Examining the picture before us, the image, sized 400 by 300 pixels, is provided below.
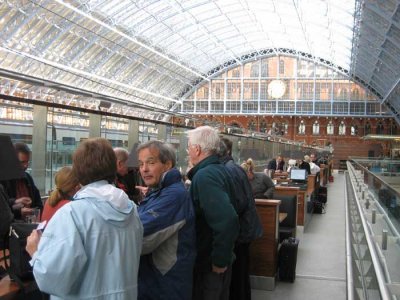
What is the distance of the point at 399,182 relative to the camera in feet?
36.0

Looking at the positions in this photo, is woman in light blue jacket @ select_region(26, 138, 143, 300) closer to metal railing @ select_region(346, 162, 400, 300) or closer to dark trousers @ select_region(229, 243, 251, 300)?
metal railing @ select_region(346, 162, 400, 300)

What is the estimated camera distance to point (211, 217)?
334cm

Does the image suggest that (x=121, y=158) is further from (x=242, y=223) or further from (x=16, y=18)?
(x=16, y=18)

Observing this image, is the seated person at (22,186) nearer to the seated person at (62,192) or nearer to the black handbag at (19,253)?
the seated person at (62,192)

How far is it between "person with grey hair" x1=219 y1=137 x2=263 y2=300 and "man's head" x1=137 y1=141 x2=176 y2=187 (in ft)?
2.28

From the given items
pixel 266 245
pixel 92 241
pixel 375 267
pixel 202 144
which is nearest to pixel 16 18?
pixel 266 245

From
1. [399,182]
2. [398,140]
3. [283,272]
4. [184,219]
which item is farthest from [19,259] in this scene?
[398,140]

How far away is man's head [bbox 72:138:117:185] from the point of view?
2.34 meters

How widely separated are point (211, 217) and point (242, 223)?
0.94 m

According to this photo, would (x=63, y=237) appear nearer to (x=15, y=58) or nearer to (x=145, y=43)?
(x=15, y=58)

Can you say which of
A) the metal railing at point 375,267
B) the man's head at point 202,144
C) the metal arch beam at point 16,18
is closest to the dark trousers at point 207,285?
the man's head at point 202,144

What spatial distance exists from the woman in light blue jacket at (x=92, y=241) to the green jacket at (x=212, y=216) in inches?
38.2

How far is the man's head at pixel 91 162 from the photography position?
2.34 m

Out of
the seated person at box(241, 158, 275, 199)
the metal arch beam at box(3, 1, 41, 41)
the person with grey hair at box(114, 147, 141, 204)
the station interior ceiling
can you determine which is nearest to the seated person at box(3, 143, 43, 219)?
the person with grey hair at box(114, 147, 141, 204)
